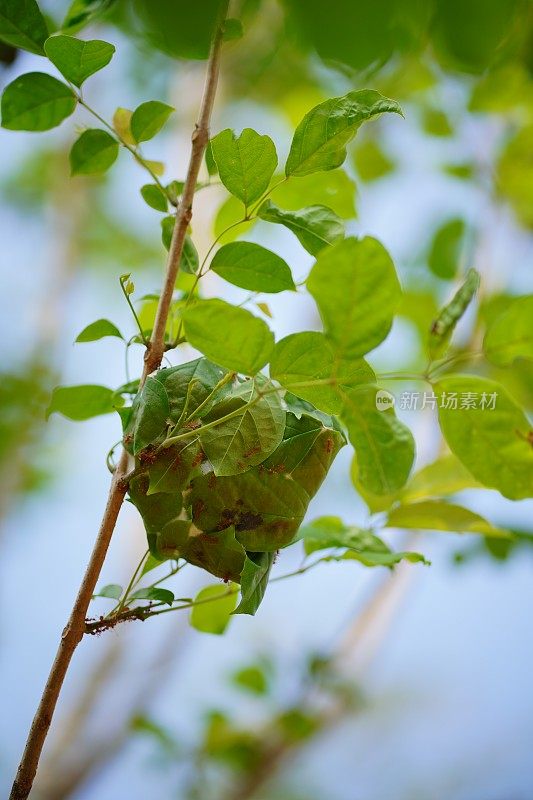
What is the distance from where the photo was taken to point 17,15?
454 millimetres

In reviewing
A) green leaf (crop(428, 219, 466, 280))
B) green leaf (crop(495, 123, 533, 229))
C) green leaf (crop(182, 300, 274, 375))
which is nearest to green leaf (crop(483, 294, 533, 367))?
green leaf (crop(182, 300, 274, 375))

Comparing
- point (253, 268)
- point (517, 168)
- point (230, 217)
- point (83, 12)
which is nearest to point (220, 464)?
point (253, 268)

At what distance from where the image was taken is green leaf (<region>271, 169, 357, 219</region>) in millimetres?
546

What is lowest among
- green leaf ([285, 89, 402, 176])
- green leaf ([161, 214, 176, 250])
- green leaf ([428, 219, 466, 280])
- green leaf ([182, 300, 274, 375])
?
green leaf ([182, 300, 274, 375])

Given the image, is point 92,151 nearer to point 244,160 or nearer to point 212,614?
point 244,160

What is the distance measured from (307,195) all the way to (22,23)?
0.22 meters

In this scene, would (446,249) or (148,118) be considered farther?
(446,249)

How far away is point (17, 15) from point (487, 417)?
37 centimetres

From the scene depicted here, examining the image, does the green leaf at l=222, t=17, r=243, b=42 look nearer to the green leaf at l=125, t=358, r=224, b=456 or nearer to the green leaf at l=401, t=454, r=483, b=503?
the green leaf at l=125, t=358, r=224, b=456

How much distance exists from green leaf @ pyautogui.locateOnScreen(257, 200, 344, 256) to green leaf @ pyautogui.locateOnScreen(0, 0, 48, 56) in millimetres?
184

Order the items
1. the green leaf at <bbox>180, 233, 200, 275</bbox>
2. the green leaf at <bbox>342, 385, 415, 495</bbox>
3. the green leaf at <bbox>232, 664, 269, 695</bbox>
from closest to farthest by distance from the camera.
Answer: the green leaf at <bbox>342, 385, 415, 495</bbox> → the green leaf at <bbox>180, 233, 200, 275</bbox> → the green leaf at <bbox>232, 664, 269, 695</bbox>

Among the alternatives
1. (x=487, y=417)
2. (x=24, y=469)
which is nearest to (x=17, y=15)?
(x=487, y=417)

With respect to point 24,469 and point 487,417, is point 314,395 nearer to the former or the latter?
point 487,417

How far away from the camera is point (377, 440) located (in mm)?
370
